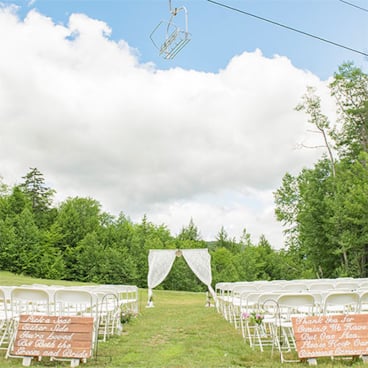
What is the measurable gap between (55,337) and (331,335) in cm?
282

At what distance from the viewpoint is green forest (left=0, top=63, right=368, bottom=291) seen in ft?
72.4

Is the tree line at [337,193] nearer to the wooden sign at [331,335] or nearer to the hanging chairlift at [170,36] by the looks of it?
the wooden sign at [331,335]

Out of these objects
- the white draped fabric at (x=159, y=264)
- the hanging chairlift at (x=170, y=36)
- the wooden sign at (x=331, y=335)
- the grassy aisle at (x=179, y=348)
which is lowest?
the grassy aisle at (x=179, y=348)

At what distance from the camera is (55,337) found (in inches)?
163

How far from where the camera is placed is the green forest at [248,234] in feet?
72.4

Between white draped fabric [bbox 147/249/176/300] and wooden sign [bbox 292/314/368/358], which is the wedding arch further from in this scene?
wooden sign [bbox 292/314/368/358]

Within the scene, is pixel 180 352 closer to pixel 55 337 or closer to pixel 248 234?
pixel 55 337

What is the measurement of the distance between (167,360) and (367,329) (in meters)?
2.12

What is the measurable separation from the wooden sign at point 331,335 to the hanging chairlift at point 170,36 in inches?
129

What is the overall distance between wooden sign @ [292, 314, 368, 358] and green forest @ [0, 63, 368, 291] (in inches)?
666

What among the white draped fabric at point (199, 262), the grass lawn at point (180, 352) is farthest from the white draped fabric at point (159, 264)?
the grass lawn at point (180, 352)

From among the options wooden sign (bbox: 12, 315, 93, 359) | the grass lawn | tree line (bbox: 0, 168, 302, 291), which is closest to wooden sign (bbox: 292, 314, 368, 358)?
the grass lawn

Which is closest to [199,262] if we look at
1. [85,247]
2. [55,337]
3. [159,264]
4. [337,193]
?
[159,264]

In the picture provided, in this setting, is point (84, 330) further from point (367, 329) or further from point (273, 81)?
point (273, 81)
